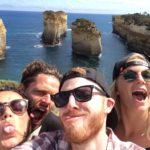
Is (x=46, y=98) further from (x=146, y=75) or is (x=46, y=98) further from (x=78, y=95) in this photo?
(x=78, y=95)

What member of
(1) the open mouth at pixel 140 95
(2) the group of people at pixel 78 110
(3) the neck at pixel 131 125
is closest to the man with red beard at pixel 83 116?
(2) the group of people at pixel 78 110

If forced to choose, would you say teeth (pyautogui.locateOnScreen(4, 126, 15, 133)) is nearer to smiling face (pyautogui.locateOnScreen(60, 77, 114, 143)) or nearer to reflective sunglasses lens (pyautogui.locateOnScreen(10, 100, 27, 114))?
reflective sunglasses lens (pyautogui.locateOnScreen(10, 100, 27, 114))

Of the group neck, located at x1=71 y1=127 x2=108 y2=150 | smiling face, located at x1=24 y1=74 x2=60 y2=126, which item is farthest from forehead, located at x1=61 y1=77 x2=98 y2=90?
smiling face, located at x1=24 y1=74 x2=60 y2=126

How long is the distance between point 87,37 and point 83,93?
66.9 metres

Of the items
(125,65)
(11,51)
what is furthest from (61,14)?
(125,65)

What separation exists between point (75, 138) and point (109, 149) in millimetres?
342

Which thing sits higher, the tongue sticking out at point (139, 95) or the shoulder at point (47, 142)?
the tongue sticking out at point (139, 95)

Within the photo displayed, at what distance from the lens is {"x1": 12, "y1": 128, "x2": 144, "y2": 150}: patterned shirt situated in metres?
4.00

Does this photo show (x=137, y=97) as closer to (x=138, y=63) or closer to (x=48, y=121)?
(x=138, y=63)

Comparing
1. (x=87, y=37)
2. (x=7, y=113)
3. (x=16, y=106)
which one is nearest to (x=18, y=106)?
(x=16, y=106)

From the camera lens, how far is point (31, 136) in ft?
15.1

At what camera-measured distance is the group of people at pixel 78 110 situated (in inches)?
158

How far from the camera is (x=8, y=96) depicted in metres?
4.74

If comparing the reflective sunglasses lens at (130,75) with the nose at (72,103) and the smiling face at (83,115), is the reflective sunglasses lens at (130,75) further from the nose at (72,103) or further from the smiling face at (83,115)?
the nose at (72,103)
